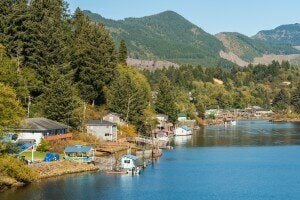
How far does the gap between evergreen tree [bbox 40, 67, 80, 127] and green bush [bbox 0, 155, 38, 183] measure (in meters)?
27.7

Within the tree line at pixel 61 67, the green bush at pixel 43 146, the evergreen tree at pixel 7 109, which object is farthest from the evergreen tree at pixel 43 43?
the evergreen tree at pixel 7 109

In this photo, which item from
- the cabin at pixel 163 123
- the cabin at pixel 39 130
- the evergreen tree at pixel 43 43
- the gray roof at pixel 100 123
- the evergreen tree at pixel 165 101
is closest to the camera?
the cabin at pixel 39 130

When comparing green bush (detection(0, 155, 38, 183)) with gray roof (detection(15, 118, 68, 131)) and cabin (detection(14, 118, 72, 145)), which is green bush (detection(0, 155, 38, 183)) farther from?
gray roof (detection(15, 118, 68, 131))

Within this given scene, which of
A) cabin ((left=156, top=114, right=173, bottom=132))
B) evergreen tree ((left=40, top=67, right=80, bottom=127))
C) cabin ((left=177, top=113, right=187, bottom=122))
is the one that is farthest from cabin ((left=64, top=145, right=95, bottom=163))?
cabin ((left=177, top=113, right=187, bottom=122))

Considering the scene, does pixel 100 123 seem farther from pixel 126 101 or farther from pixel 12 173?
pixel 12 173

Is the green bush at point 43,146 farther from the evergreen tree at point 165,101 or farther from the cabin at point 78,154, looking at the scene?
the evergreen tree at point 165,101

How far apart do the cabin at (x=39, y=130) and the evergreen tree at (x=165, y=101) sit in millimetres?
63760

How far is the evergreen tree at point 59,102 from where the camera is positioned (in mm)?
91625

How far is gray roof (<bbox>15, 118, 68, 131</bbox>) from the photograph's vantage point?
8131cm

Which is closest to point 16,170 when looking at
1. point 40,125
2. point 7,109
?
point 7,109

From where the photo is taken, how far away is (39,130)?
3204 inches

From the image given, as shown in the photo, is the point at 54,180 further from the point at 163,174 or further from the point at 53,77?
the point at 53,77

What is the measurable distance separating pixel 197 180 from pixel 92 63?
4477cm

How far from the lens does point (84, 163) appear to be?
78.5 metres
